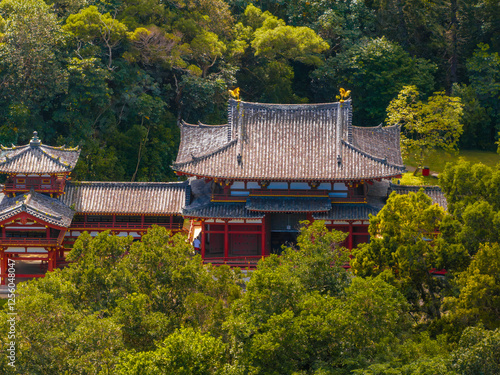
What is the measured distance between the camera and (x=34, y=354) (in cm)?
2834

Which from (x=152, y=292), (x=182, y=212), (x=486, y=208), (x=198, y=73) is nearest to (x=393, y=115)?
(x=198, y=73)

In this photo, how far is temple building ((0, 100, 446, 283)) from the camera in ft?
148

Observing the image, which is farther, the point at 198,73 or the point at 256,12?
the point at 256,12

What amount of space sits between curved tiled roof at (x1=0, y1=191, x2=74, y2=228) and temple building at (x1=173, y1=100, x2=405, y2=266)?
6.94 meters

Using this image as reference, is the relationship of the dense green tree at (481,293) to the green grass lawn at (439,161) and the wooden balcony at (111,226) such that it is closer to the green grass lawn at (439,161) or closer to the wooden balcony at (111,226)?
the wooden balcony at (111,226)

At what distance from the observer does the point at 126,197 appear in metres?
46.9

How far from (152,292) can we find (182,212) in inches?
509

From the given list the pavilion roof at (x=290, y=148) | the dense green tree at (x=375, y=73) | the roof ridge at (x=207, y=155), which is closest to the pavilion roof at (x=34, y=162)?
the roof ridge at (x=207, y=155)

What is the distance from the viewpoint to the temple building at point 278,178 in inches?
1791

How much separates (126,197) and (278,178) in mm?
9419

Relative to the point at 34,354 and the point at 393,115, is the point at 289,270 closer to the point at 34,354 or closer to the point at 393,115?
the point at 34,354

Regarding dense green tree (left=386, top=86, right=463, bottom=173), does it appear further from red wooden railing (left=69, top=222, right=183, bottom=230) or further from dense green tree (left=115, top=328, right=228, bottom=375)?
dense green tree (left=115, top=328, right=228, bottom=375)

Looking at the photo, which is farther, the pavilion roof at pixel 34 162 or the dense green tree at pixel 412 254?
the pavilion roof at pixel 34 162

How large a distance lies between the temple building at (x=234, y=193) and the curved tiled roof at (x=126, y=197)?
0.20ft
